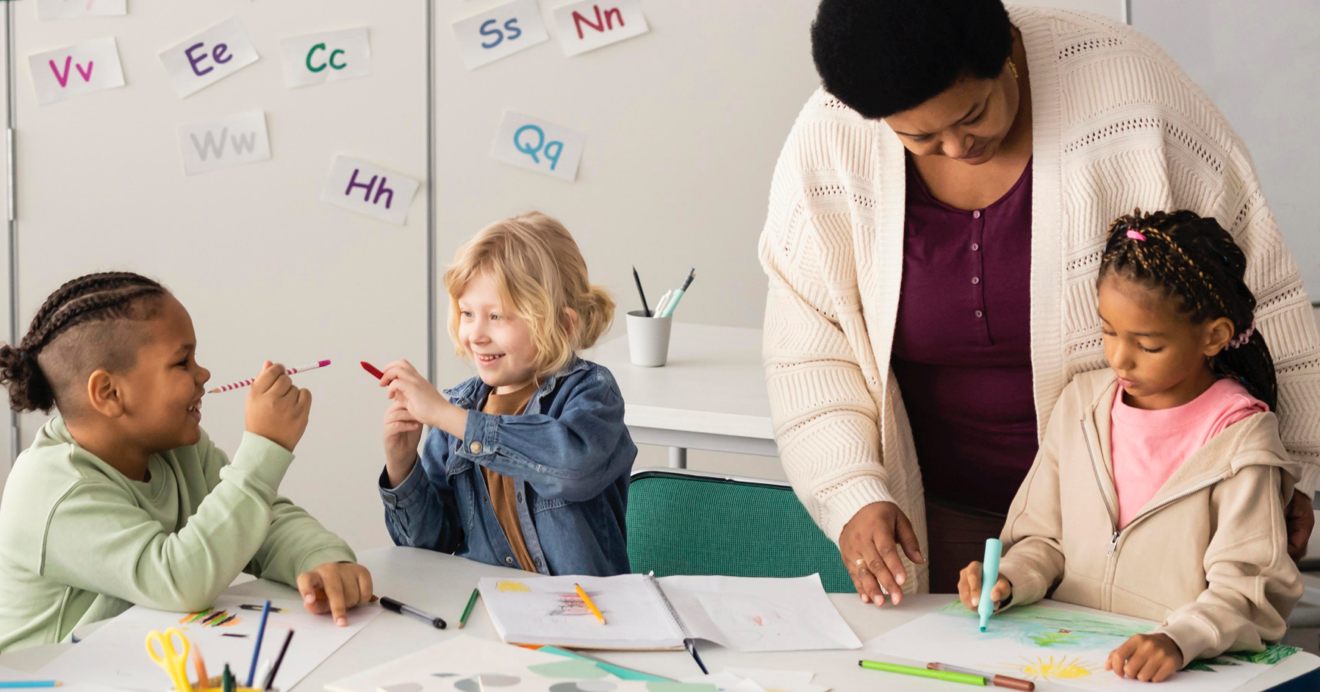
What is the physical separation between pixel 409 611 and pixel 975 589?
1.85 ft

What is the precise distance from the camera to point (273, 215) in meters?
3.36

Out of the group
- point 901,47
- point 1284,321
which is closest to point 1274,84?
point 1284,321

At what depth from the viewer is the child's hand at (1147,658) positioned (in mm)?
981

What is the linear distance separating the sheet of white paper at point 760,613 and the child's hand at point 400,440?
1.37ft

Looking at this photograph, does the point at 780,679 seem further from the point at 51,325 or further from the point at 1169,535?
the point at 51,325

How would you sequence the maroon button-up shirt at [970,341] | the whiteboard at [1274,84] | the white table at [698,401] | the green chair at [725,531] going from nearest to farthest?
the maroon button-up shirt at [970,341] → the green chair at [725,531] → the white table at [698,401] → the whiteboard at [1274,84]

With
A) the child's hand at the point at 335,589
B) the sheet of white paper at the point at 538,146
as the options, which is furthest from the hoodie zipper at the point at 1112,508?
the sheet of white paper at the point at 538,146

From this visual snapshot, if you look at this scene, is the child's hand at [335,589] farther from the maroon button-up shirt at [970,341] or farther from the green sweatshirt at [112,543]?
the maroon button-up shirt at [970,341]

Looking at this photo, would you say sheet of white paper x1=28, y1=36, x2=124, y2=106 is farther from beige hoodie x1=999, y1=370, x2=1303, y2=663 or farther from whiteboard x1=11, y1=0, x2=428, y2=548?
beige hoodie x1=999, y1=370, x2=1303, y2=663

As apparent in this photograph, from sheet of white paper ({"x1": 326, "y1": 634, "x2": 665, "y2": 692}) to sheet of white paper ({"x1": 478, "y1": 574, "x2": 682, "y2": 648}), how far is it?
Answer: 50 millimetres

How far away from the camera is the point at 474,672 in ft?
3.21

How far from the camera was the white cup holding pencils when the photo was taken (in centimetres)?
237

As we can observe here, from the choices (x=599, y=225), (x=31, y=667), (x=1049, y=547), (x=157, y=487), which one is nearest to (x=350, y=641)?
(x=31, y=667)

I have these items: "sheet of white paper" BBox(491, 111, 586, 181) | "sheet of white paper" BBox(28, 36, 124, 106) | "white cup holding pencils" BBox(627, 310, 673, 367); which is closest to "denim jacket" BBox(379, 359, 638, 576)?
"white cup holding pencils" BBox(627, 310, 673, 367)
